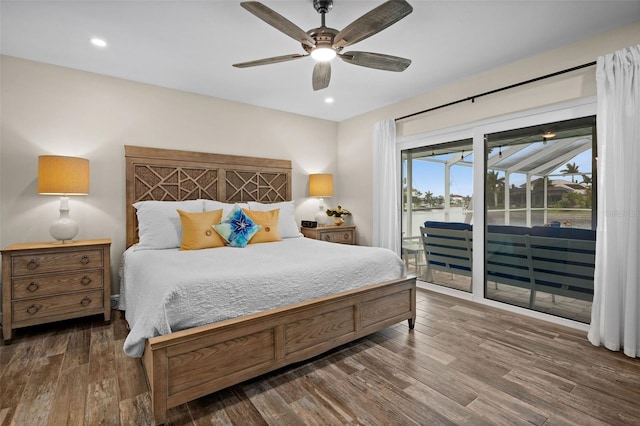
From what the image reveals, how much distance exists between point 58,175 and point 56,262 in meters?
0.80

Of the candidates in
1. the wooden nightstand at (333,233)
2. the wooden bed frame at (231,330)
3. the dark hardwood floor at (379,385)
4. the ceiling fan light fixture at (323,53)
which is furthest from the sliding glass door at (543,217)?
the ceiling fan light fixture at (323,53)

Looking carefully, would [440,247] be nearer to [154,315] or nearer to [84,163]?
[154,315]

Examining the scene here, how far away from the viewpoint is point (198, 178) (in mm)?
4078

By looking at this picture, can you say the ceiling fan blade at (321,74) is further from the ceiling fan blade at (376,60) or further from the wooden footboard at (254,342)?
the wooden footboard at (254,342)

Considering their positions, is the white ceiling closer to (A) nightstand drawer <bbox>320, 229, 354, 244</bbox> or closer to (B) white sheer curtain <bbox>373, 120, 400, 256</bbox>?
(B) white sheer curtain <bbox>373, 120, 400, 256</bbox>

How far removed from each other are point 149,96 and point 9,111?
1277 millimetres

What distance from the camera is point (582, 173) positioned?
2.93 meters

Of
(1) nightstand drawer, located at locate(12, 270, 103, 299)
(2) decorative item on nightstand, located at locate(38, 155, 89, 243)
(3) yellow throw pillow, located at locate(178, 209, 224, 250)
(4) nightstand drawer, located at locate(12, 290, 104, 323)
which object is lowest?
(4) nightstand drawer, located at locate(12, 290, 104, 323)

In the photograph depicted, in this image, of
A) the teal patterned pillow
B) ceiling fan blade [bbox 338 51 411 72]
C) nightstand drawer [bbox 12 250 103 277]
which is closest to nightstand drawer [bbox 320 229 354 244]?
the teal patterned pillow

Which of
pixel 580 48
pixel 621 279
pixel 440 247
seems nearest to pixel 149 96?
pixel 440 247

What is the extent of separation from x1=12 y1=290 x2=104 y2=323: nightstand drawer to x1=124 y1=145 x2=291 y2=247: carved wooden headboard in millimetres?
783

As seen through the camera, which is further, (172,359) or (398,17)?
(398,17)

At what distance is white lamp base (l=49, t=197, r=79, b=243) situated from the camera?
9.75ft

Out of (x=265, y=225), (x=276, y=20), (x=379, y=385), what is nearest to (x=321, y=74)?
(x=276, y=20)
